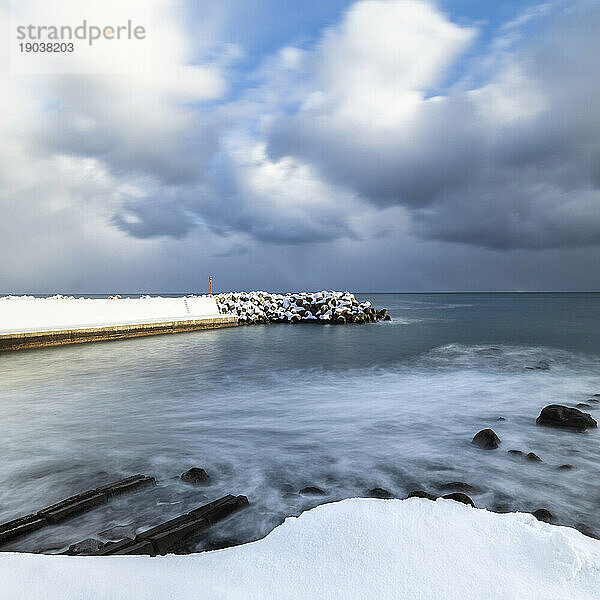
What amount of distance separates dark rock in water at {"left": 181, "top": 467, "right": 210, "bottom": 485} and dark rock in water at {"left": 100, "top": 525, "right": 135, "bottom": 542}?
0.79m

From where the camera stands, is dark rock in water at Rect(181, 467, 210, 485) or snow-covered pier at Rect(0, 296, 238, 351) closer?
dark rock in water at Rect(181, 467, 210, 485)

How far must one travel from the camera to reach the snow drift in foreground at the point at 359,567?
70.4 inches

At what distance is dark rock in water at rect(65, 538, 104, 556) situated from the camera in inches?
90.3

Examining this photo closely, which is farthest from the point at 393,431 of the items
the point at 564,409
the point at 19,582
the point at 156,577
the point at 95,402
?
the point at 95,402

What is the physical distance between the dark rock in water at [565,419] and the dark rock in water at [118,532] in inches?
186

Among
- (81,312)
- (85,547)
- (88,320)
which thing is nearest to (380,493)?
(85,547)

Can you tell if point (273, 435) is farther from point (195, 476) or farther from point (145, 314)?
point (145, 314)

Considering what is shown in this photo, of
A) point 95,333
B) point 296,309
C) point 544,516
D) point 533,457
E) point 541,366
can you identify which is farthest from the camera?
point 296,309

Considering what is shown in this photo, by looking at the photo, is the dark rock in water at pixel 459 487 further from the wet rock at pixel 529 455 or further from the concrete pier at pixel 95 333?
the concrete pier at pixel 95 333

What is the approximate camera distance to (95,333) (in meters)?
14.3

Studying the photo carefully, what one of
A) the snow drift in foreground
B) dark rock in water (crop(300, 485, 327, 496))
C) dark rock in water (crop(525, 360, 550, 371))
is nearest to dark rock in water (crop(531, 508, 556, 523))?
the snow drift in foreground

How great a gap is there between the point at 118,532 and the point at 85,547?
0.29m

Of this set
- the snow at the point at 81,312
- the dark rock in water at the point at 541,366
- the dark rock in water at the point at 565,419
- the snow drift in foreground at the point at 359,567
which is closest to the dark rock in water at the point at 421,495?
the snow drift in foreground at the point at 359,567

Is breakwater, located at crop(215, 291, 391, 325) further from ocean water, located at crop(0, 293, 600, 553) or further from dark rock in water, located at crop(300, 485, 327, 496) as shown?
dark rock in water, located at crop(300, 485, 327, 496)
